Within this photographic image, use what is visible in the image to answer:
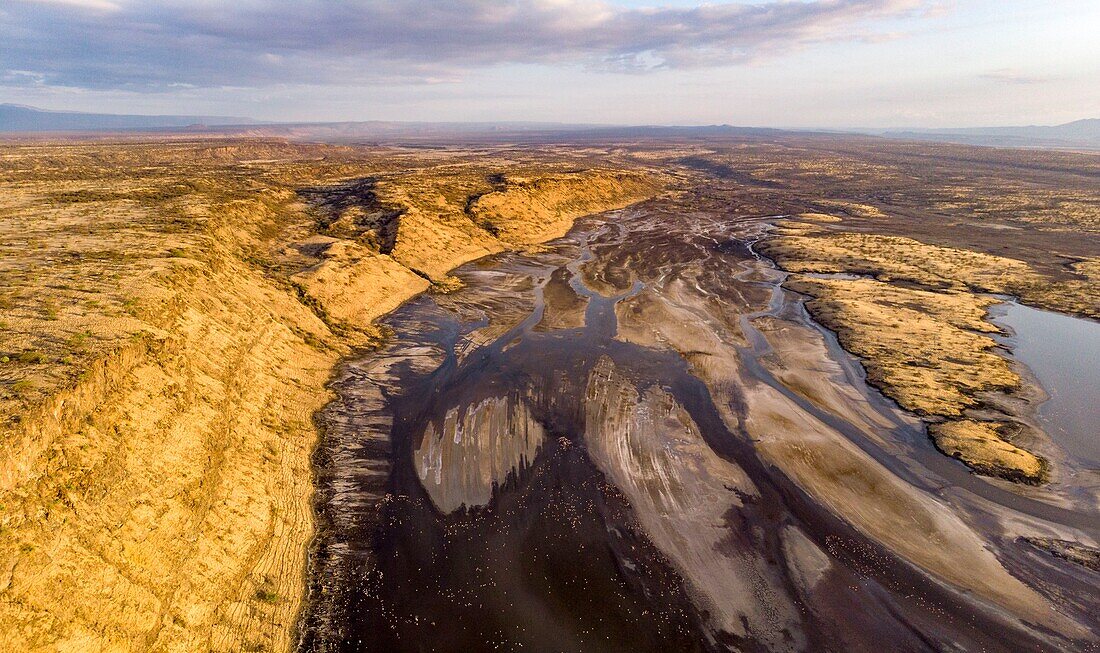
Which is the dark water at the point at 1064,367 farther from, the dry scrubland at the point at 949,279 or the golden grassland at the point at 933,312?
the golden grassland at the point at 933,312

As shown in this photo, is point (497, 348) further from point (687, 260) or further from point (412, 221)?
point (687, 260)

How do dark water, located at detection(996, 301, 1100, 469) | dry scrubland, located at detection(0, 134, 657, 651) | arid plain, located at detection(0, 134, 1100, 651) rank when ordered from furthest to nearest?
dark water, located at detection(996, 301, 1100, 469) → arid plain, located at detection(0, 134, 1100, 651) → dry scrubland, located at detection(0, 134, 657, 651)

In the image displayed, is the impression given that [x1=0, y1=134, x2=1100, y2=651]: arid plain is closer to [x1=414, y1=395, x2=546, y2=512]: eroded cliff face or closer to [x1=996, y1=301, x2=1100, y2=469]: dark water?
[x1=414, y1=395, x2=546, y2=512]: eroded cliff face

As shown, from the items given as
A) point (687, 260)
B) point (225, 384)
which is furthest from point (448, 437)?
point (687, 260)

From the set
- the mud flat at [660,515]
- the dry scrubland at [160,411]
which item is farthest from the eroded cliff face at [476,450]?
the dry scrubland at [160,411]

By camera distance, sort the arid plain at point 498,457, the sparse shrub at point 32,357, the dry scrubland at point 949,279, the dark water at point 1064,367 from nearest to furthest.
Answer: the arid plain at point 498,457 → the sparse shrub at point 32,357 → the dark water at point 1064,367 → the dry scrubland at point 949,279

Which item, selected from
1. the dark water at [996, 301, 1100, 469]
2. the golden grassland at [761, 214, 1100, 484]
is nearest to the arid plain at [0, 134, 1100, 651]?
the golden grassland at [761, 214, 1100, 484]
